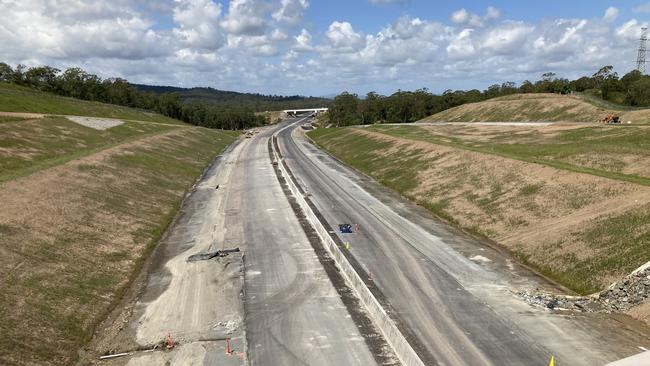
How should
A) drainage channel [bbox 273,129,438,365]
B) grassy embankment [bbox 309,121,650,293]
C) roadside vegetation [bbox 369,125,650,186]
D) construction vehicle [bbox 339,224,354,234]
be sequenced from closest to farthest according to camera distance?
drainage channel [bbox 273,129,438,365] < grassy embankment [bbox 309,121,650,293] < construction vehicle [bbox 339,224,354,234] < roadside vegetation [bbox 369,125,650,186]

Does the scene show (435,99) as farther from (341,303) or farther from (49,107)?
(341,303)

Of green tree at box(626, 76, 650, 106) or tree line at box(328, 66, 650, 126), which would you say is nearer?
green tree at box(626, 76, 650, 106)

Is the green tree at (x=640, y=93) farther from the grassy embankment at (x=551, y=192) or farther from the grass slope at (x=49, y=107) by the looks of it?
the grass slope at (x=49, y=107)

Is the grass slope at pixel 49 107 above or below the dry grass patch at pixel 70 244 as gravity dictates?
above

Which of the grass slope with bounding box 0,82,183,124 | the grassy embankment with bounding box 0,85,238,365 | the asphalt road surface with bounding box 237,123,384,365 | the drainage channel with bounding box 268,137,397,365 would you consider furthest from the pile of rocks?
the grass slope with bounding box 0,82,183,124

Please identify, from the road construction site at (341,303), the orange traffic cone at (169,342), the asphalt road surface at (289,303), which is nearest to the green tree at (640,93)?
the road construction site at (341,303)

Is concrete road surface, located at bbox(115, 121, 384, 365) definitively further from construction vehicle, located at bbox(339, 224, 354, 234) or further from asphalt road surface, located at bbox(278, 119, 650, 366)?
construction vehicle, located at bbox(339, 224, 354, 234)

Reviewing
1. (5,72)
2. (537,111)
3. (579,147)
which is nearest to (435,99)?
(537,111)
